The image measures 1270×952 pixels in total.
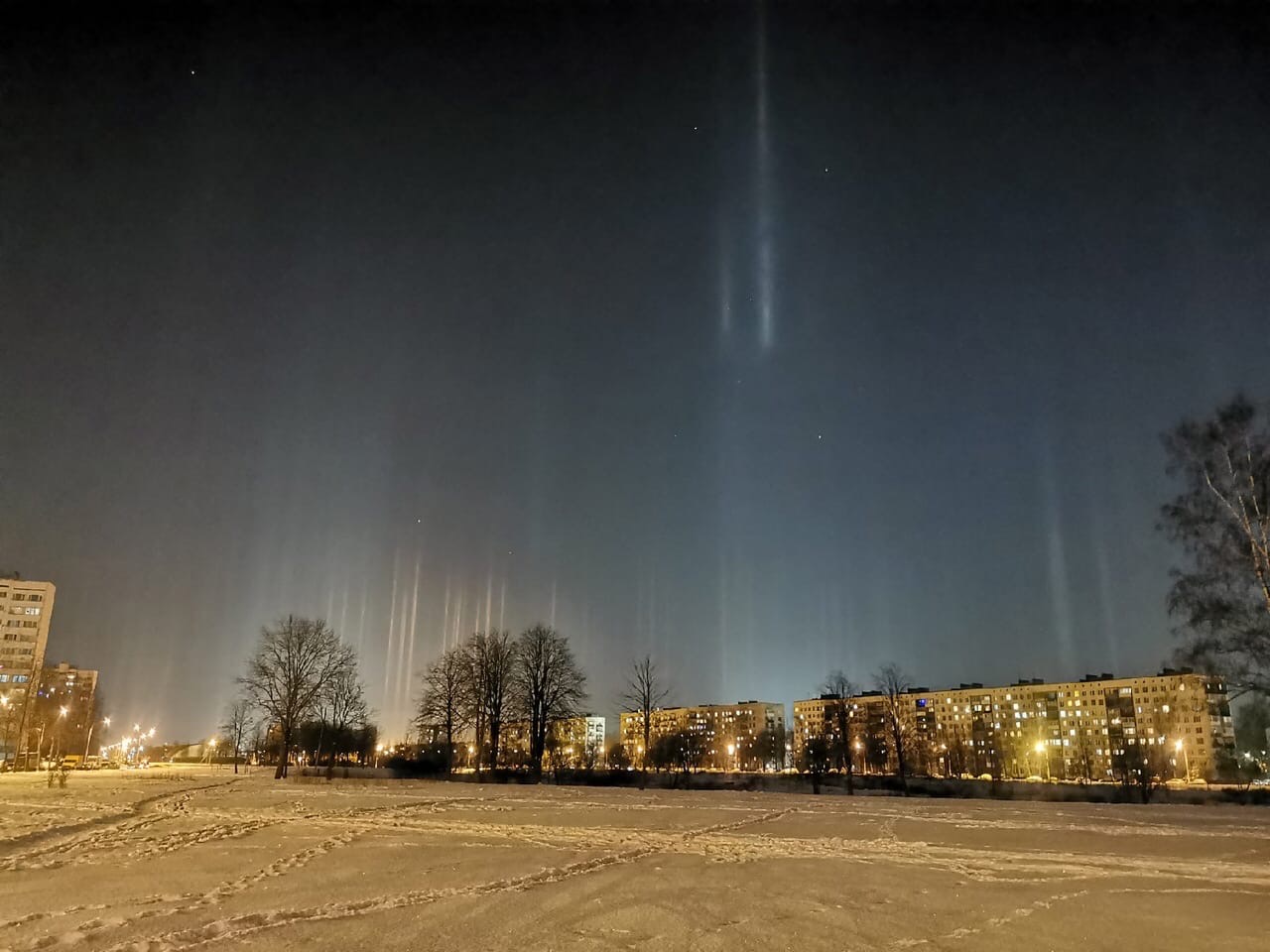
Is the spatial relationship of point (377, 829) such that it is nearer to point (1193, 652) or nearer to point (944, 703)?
point (1193, 652)

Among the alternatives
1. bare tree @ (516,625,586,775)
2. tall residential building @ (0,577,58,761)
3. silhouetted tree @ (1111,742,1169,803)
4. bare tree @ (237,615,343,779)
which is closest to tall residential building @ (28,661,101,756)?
tall residential building @ (0,577,58,761)

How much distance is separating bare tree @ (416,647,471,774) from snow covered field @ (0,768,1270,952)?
119 ft

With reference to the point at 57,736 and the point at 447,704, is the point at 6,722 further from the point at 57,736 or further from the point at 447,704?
the point at 447,704

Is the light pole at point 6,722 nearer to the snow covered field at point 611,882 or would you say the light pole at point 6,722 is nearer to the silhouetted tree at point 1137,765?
the snow covered field at point 611,882

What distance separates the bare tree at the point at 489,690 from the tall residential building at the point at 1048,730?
53.4 meters

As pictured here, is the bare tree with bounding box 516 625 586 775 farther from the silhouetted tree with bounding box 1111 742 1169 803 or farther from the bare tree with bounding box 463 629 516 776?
the silhouetted tree with bounding box 1111 742 1169 803

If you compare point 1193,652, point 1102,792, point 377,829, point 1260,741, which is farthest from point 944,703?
point 377,829

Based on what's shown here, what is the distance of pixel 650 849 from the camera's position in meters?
16.7

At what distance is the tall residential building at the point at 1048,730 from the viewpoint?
117 meters

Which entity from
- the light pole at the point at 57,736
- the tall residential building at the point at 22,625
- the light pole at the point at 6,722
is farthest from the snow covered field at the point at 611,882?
the tall residential building at the point at 22,625

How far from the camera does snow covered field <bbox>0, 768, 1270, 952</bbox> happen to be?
9.48 metres

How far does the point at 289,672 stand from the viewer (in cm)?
5806

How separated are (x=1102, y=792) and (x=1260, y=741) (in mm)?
50580

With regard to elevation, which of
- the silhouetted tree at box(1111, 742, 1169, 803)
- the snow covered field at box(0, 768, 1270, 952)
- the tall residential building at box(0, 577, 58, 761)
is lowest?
the silhouetted tree at box(1111, 742, 1169, 803)
